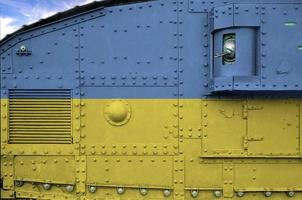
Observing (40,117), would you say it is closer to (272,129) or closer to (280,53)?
(272,129)

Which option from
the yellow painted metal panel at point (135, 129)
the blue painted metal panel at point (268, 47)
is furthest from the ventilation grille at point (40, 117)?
the blue painted metal panel at point (268, 47)

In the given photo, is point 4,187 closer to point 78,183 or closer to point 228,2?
point 78,183

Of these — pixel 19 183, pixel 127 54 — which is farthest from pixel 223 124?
pixel 19 183

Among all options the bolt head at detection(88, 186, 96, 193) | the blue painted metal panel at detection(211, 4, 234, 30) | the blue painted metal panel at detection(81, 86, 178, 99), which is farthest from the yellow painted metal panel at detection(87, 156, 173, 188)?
the blue painted metal panel at detection(211, 4, 234, 30)

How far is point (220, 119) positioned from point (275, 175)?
985 mm

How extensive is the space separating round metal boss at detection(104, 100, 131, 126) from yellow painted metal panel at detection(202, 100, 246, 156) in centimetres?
96

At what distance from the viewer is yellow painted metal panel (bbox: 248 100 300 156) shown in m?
4.84

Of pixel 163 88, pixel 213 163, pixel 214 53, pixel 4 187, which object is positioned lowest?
pixel 4 187

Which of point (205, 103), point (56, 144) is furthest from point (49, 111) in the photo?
point (205, 103)

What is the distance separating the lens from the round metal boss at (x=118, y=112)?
4.88 metres

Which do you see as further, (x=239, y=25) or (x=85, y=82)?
(x=85, y=82)

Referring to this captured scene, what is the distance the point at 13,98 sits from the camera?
16.4 feet

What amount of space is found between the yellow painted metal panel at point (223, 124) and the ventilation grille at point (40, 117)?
173 centimetres

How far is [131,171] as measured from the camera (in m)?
4.91
